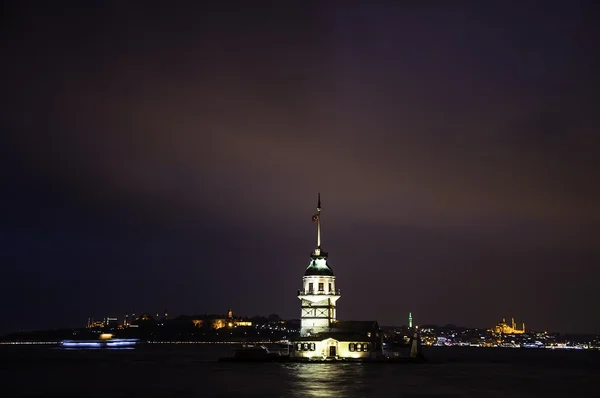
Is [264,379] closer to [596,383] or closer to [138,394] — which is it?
[138,394]

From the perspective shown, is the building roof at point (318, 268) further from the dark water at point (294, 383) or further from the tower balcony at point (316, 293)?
the dark water at point (294, 383)

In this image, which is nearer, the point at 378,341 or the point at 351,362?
the point at 351,362

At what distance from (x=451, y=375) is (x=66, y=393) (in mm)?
42997

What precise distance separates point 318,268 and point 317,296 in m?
4.11

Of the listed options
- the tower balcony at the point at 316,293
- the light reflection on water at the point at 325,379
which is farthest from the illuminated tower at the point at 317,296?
the light reflection on water at the point at 325,379

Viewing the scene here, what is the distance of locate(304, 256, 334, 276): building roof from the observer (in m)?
105

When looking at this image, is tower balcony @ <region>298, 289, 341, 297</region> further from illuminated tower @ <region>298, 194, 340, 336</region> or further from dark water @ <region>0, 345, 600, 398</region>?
dark water @ <region>0, 345, 600, 398</region>

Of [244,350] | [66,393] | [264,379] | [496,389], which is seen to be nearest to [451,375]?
[496,389]

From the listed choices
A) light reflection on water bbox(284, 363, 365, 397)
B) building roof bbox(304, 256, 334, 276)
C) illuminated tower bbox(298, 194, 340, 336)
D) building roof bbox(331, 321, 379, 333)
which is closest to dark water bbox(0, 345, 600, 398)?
light reflection on water bbox(284, 363, 365, 397)

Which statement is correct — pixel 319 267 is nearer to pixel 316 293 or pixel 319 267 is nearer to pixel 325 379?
pixel 316 293

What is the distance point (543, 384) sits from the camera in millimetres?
76875

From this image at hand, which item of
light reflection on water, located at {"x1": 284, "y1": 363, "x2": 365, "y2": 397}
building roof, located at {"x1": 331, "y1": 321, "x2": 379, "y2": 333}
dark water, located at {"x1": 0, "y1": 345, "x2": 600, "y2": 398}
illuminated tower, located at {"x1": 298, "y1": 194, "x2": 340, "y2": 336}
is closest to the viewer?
light reflection on water, located at {"x1": 284, "y1": 363, "x2": 365, "y2": 397}

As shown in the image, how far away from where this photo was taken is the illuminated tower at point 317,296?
103 metres

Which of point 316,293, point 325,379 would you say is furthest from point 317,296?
point 325,379
